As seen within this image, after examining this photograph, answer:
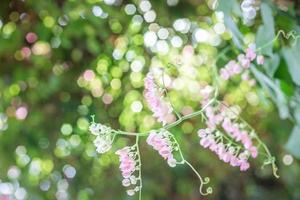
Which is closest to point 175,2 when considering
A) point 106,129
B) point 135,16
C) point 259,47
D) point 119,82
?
point 135,16

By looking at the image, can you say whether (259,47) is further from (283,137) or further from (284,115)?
(283,137)

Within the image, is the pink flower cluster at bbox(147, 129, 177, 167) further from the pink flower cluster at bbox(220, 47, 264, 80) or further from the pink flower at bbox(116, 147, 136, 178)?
the pink flower cluster at bbox(220, 47, 264, 80)

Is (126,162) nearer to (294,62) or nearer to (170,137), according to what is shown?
(170,137)

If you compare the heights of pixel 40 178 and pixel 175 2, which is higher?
pixel 175 2

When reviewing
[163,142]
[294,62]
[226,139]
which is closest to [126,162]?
[163,142]

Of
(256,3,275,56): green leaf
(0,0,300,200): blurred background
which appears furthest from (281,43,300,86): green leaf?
(0,0,300,200): blurred background
